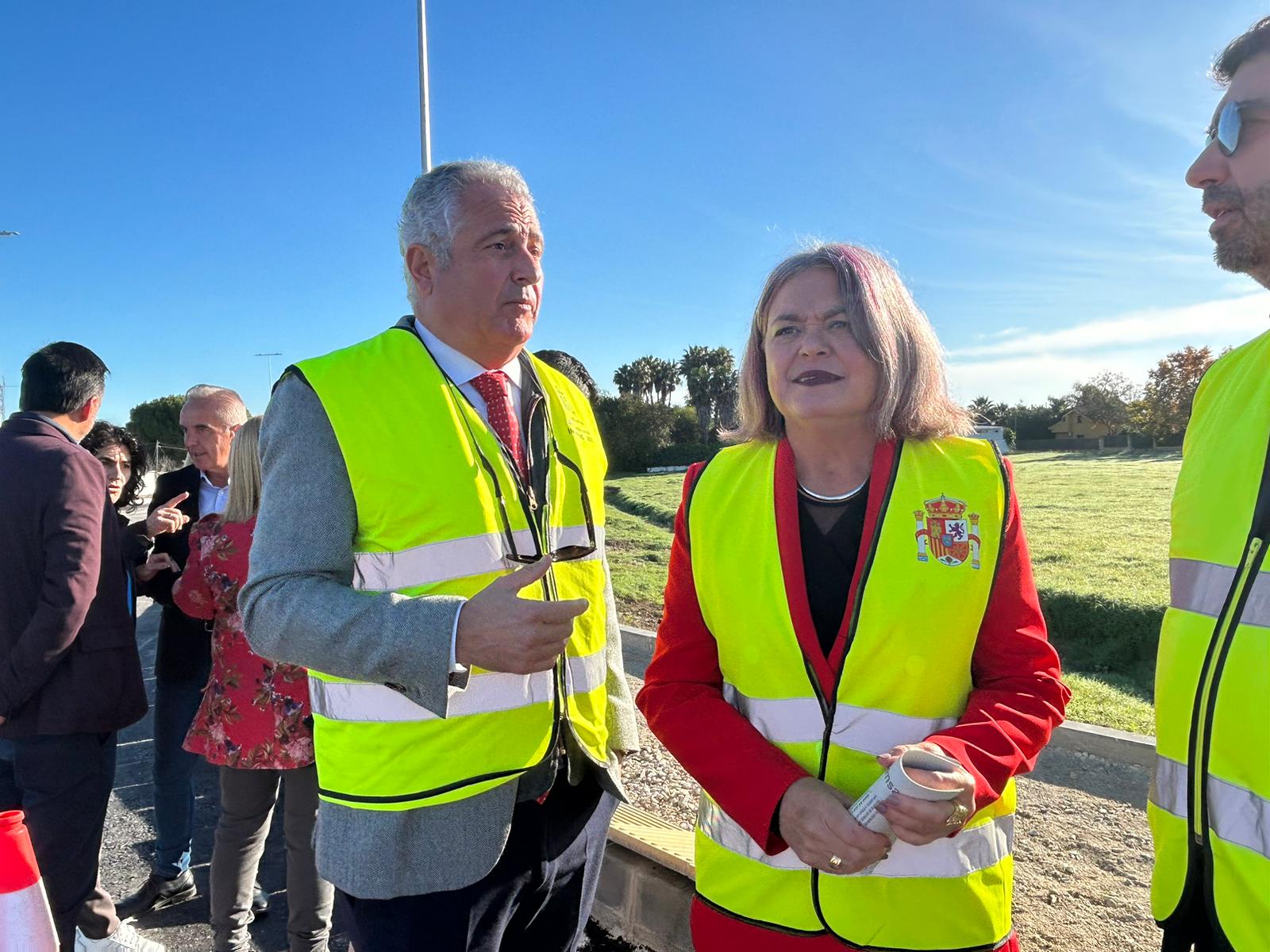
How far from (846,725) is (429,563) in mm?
1015

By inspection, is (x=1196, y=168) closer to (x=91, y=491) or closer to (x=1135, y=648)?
(x=91, y=491)

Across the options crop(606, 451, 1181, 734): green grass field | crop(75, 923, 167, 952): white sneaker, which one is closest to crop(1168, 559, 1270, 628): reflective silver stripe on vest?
crop(75, 923, 167, 952): white sneaker

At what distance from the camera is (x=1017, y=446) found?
269ft

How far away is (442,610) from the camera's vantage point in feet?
5.15

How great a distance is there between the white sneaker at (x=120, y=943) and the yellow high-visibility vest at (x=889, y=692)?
2832 millimetres

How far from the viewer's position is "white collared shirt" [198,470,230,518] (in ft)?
13.9

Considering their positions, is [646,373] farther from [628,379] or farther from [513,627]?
[513,627]

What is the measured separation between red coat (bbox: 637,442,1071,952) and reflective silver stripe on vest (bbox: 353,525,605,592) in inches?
21.0

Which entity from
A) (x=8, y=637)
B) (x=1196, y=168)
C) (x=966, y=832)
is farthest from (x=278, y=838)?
(x=1196, y=168)

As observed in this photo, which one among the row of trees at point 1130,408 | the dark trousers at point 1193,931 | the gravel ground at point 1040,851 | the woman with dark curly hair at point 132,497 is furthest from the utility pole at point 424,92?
the row of trees at point 1130,408

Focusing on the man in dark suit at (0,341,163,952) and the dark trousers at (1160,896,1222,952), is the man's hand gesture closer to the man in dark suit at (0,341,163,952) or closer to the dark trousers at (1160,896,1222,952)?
the dark trousers at (1160,896,1222,952)

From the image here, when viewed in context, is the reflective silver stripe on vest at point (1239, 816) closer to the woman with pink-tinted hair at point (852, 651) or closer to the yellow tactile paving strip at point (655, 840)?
the woman with pink-tinted hair at point (852, 651)

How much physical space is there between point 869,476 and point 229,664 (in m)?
2.78

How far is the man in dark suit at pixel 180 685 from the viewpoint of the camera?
3.98 metres
